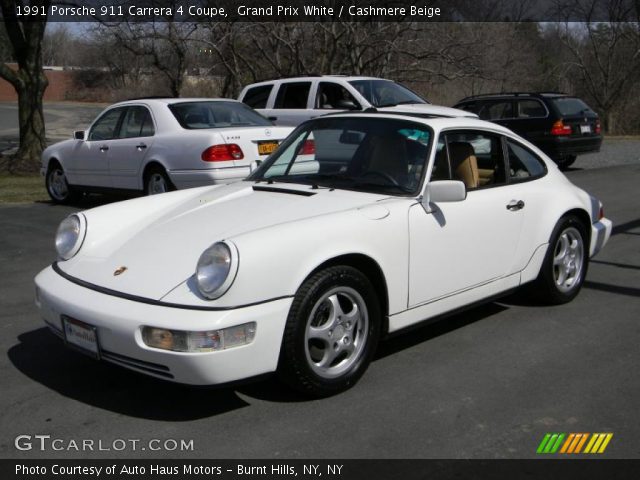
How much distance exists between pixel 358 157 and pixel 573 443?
7.33 ft

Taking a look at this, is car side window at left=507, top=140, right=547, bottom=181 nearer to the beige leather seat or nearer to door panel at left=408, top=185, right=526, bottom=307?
door panel at left=408, top=185, right=526, bottom=307

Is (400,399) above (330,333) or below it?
below

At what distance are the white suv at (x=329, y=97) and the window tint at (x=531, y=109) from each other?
3336 millimetres

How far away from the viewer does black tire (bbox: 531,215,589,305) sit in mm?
5496

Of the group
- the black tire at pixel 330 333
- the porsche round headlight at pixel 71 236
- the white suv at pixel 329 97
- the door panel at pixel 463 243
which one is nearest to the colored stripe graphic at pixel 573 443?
the black tire at pixel 330 333

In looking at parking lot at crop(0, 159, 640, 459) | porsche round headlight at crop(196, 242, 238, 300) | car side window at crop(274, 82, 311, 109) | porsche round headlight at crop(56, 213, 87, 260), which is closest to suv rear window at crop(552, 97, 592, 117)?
car side window at crop(274, 82, 311, 109)

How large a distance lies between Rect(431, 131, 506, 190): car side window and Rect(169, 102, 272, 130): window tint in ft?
17.1

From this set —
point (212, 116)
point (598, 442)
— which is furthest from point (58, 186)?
point (598, 442)

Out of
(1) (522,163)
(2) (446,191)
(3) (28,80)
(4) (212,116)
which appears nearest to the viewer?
(2) (446,191)

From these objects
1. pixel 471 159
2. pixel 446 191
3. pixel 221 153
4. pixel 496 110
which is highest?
pixel 496 110

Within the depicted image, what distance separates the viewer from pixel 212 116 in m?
10.0

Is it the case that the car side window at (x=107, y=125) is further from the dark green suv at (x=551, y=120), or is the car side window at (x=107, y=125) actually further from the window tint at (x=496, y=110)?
the dark green suv at (x=551, y=120)

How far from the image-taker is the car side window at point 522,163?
541cm

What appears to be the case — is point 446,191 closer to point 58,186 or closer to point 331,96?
point 331,96
